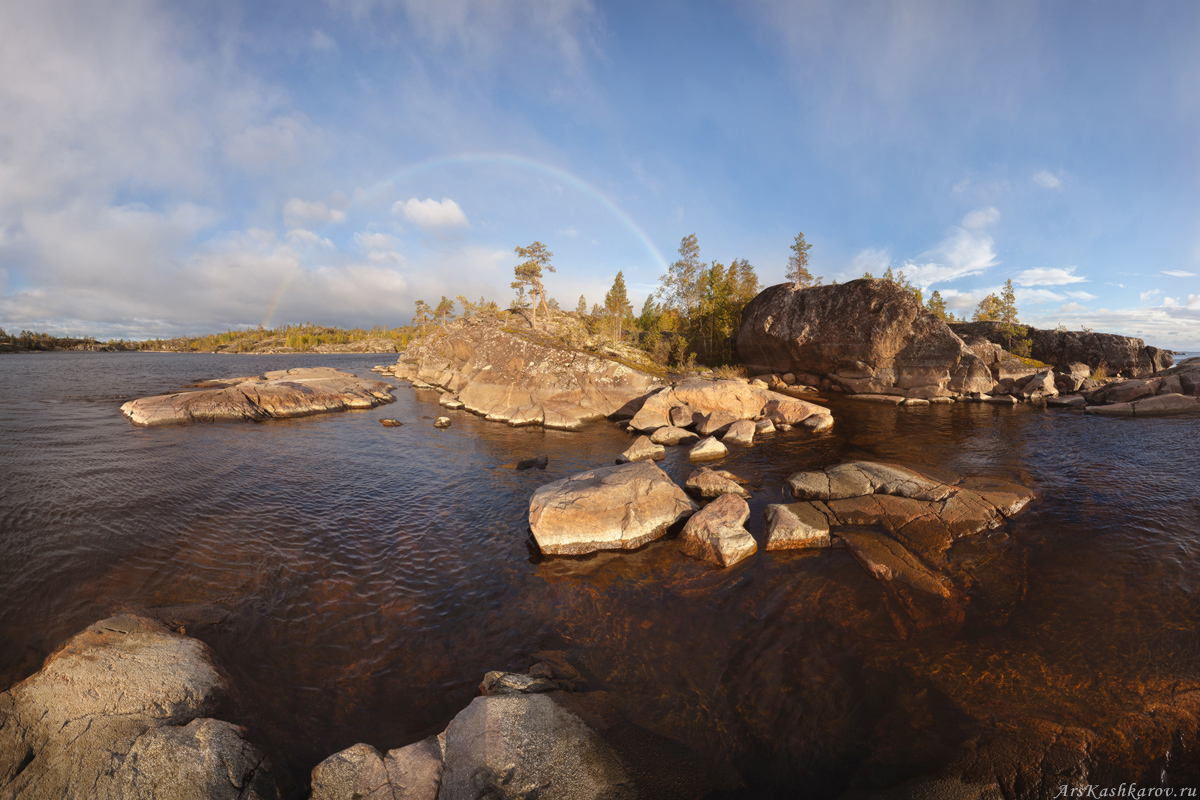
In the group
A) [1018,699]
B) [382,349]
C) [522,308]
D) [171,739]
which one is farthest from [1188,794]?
[382,349]

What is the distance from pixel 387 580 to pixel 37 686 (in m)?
5.35

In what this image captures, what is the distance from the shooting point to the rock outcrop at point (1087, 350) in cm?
4975

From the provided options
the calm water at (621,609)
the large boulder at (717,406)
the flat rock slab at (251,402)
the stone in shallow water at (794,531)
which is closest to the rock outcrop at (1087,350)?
the large boulder at (717,406)

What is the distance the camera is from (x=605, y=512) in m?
12.2

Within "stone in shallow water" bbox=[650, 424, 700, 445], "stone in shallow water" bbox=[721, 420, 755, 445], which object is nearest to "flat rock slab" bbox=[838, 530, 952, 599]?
"stone in shallow water" bbox=[721, 420, 755, 445]

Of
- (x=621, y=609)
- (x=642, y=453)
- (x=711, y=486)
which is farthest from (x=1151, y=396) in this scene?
(x=621, y=609)

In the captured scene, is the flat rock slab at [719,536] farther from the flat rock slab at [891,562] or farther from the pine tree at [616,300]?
the pine tree at [616,300]

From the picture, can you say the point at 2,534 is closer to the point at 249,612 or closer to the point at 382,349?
the point at 249,612

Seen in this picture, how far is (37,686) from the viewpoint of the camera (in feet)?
19.2

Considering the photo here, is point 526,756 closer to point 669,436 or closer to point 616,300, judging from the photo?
point 669,436

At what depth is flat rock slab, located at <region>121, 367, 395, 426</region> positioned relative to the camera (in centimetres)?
2686

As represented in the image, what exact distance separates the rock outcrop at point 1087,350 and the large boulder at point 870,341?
1982 centimetres

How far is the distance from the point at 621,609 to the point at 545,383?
22.8 metres

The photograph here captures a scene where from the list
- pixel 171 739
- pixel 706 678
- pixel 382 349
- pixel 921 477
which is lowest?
pixel 706 678
